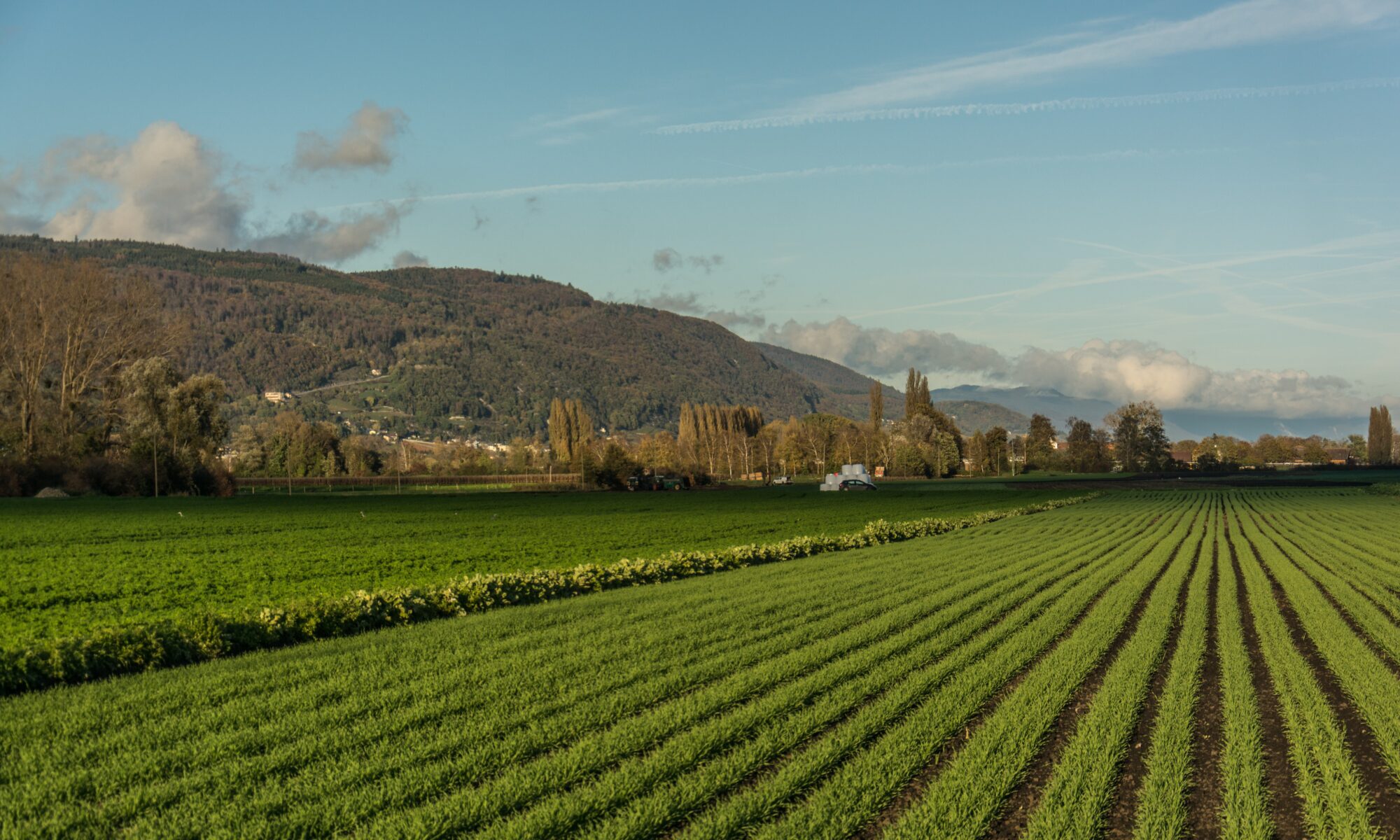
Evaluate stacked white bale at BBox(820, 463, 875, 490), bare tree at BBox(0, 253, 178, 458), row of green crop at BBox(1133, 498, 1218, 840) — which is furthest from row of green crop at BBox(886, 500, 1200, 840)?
stacked white bale at BBox(820, 463, 875, 490)

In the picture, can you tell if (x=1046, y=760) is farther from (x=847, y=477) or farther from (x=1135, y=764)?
(x=847, y=477)

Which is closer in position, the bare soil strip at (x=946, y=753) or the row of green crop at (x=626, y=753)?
the row of green crop at (x=626, y=753)

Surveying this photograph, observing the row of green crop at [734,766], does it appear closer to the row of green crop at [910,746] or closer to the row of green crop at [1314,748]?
the row of green crop at [910,746]

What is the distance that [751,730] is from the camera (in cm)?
905

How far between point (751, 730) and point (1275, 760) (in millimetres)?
4591

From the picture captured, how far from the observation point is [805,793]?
7535 mm

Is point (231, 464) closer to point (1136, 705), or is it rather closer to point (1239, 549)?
point (1239, 549)

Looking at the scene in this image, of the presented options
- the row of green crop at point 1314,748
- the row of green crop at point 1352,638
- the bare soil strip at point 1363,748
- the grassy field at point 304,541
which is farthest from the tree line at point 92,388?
the bare soil strip at point 1363,748

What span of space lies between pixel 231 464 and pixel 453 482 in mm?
26292

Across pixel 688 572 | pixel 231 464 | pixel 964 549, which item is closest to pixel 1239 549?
pixel 964 549

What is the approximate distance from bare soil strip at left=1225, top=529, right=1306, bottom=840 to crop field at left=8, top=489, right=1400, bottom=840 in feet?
0.12

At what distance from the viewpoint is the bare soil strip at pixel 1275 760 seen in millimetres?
7242

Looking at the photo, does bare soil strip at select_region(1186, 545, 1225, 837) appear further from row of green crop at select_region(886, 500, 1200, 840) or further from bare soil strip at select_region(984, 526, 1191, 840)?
bare soil strip at select_region(984, 526, 1191, 840)

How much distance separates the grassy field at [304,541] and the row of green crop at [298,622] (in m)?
2.23
